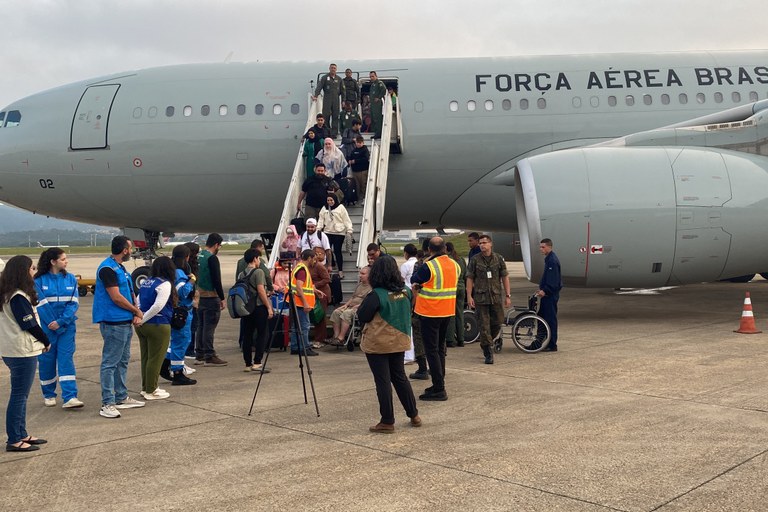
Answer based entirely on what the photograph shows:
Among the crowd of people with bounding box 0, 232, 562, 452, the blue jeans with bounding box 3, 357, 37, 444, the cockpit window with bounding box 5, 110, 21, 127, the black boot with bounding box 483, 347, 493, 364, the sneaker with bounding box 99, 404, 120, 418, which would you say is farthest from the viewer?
the cockpit window with bounding box 5, 110, 21, 127

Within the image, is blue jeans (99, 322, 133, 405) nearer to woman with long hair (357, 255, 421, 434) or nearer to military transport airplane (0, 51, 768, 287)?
woman with long hair (357, 255, 421, 434)

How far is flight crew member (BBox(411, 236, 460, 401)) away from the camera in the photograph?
22.5ft

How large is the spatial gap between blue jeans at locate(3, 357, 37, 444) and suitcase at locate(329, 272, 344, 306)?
19.1ft

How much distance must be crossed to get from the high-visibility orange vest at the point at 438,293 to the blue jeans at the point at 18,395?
3.44 metres

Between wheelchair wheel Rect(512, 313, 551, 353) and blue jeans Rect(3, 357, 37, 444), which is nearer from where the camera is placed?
blue jeans Rect(3, 357, 37, 444)

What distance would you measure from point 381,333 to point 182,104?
10868mm

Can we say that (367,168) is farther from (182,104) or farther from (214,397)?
(214,397)

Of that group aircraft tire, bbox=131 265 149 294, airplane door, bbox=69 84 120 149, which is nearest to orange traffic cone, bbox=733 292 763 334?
aircraft tire, bbox=131 265 149 294

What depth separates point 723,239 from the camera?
11766 millimetres

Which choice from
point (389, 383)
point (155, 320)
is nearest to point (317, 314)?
point (155, 320)

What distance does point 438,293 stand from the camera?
6.88 meters

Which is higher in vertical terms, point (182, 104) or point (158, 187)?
point (182, 104)

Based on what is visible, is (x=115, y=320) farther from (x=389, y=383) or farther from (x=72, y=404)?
(x=389, y=383)

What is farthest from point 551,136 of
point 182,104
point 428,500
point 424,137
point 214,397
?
point 428,500
